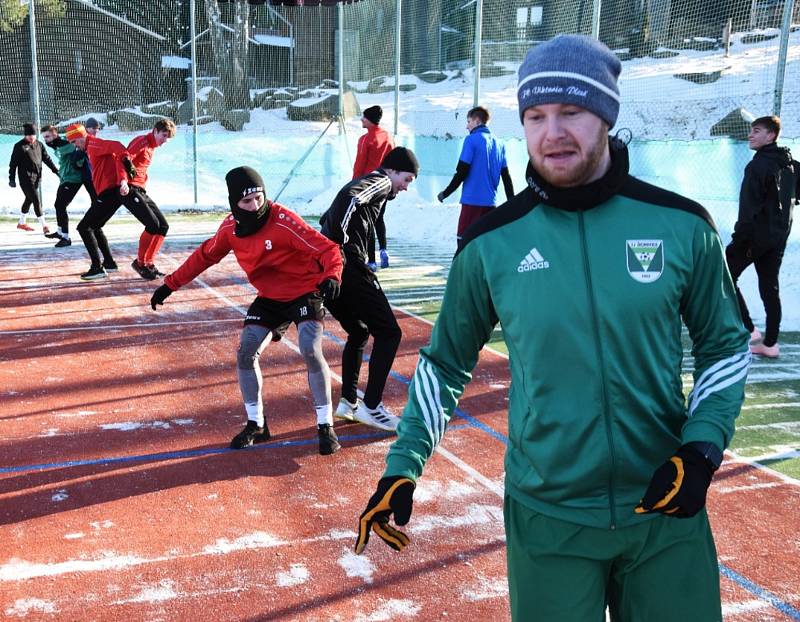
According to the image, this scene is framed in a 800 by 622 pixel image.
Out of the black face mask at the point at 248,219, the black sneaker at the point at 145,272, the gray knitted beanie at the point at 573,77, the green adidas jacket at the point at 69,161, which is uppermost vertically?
A: the gray knitted beanie at the point at 573,77

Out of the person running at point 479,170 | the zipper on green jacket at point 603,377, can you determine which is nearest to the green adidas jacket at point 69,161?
the person running at point 479,170

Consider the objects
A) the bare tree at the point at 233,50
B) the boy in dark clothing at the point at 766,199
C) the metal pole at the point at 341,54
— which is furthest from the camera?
the bare tree at the point at 233,50

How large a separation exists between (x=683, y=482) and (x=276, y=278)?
13.5 feet

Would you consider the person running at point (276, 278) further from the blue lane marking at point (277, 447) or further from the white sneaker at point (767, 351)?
the white sneaker at point (767, 351)

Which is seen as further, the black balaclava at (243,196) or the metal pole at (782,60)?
the metal pole at (782,60)

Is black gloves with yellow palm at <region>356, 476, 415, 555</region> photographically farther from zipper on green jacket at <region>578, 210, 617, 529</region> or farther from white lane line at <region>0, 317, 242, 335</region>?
white lane line at <region>0, 317, 242, 335</region>

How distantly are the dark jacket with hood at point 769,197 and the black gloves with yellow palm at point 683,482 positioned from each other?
6.28 m

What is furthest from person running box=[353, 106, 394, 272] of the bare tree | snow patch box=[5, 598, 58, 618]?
the bare tree

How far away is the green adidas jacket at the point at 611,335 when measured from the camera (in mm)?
2088

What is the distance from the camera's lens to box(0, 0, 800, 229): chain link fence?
2183cm

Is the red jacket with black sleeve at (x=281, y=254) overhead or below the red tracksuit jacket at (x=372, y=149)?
below

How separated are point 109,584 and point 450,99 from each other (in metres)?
25.4

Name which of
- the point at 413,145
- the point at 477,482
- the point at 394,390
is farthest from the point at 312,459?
the point at 413,145

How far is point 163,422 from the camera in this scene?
632cm
